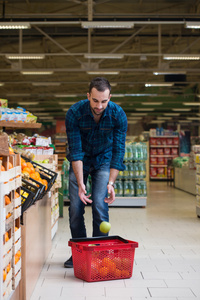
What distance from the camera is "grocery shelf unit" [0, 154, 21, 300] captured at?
226cm

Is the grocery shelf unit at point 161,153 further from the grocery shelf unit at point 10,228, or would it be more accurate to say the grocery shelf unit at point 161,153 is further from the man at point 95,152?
the grocery shelf unit at point 10,228

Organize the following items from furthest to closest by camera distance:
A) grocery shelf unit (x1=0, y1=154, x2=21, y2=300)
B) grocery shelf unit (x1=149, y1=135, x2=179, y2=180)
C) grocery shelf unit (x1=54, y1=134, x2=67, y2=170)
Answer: grocery shelf unit (x1=54, y1=134, x2=67, y2=170) < grocery shelf unit (x1=149, y1=135, x2=179, y2=180) < grocery shelf unit (x1=0, y1=154, x2=21, y2=300)

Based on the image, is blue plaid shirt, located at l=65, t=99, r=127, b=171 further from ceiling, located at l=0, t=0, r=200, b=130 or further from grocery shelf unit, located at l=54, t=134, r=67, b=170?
grocery shelf unit, located at l=54, t=134, r=67, b=170

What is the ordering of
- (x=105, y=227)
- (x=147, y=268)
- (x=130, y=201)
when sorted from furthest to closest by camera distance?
1. (x=130, y=201)
2. (x=147, y=268)
3. (x=105, y=227)

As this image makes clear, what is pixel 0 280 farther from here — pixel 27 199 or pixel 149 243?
pixel 149 243

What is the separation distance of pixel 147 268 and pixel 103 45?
12970 mm

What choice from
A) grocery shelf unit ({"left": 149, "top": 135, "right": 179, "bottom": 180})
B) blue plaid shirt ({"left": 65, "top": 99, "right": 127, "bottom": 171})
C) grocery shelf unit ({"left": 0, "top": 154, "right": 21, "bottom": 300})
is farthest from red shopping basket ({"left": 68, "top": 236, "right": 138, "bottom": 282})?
grocery shelf unit ({"left": 149, "top": 135, "right": 179, "bottom": 180})

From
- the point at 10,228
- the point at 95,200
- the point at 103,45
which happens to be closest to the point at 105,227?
the point at 95,200

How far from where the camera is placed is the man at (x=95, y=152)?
11.9ft

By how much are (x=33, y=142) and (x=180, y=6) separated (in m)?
9.05

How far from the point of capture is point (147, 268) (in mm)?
4008

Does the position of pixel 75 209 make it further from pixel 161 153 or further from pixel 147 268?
pixel 161 153

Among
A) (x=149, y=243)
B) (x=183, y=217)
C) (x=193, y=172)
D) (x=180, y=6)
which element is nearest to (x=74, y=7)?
(x=180, y=6)

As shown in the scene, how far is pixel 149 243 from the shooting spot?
17.2 ft
